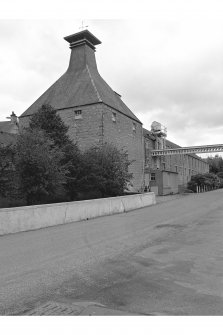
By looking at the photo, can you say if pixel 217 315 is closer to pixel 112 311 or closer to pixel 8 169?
pixel 112 311

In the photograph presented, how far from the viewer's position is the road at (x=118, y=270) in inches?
173

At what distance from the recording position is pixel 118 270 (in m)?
6.15

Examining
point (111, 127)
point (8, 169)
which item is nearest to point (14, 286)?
point (8, 169)

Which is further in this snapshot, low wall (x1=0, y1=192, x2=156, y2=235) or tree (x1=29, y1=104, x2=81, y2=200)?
tree (x1=29, y1=104, x2=81, y2=200)

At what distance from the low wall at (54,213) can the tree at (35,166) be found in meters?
2.21

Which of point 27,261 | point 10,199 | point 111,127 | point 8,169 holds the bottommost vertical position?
point 27,261

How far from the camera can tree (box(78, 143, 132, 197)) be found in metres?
21.0

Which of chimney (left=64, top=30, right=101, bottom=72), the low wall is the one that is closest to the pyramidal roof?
chimney (left=64, top=30, right=101, bottom=72)

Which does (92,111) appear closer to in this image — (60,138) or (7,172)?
(60,138)

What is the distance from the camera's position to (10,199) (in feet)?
52.4

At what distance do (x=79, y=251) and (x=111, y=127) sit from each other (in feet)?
80.2

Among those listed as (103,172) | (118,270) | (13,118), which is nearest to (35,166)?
(103,172)

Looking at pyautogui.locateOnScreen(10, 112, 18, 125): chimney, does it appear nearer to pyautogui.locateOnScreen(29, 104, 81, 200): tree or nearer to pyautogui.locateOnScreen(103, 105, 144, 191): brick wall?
pyautogui.locateOnScreen(103, 105, 144, 191): brick wall

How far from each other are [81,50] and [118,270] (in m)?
34.2
